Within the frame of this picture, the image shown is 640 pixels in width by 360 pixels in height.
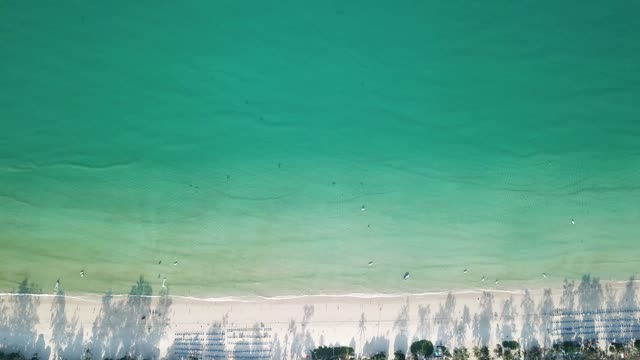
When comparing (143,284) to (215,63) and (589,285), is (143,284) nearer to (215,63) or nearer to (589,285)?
(215,63)

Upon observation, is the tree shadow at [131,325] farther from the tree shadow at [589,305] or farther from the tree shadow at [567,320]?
the tree shadow at [589,305]

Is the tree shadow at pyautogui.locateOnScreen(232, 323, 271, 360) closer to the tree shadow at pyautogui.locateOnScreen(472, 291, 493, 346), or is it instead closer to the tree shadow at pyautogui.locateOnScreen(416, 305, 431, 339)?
the tree shadow at pyautogui.locateOnScreen(416, 305, 431, 339)

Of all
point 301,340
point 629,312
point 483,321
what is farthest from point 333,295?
point 629,312

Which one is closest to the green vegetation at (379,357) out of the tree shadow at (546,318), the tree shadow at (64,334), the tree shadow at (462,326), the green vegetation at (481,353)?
the tree shadow at (462,326)

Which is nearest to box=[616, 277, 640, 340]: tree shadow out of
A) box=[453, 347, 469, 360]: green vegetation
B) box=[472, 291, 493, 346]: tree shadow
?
box=[472, 291, 493, 346]: tree shadow

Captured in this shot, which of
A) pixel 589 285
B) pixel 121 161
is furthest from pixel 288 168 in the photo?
pixel 589 285

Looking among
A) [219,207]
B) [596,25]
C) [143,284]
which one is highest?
[596,25]
